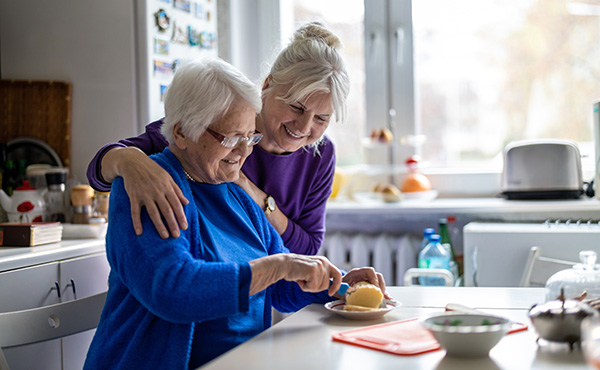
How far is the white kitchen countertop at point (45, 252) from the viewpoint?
1.82m

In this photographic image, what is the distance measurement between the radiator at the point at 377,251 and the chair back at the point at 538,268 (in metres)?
0.63

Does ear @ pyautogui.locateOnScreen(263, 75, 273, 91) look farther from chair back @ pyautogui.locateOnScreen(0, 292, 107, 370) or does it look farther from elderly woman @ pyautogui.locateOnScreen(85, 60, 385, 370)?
chair back @ pyautogui.locateOnScreen(0, 292, 107, 370)

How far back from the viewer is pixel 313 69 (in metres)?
1.70

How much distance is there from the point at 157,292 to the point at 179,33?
1754 mm

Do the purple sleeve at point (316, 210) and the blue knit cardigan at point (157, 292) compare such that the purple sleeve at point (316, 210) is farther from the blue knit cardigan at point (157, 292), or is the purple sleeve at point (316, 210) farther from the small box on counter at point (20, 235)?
Answer: the small box on counter at point (20, 235)

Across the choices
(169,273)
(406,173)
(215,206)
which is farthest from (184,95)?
(406,173)

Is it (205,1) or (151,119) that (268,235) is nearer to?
(151,119)

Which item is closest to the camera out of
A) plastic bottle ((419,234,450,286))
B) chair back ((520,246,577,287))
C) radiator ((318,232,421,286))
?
chair back ((520,246,577,287))

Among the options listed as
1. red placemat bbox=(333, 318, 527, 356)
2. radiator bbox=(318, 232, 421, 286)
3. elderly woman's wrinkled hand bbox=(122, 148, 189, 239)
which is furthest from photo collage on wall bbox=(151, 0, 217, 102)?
red placemat bbox=(333, 318, 527, 356)

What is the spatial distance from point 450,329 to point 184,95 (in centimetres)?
73

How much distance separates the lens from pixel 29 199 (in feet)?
7.52

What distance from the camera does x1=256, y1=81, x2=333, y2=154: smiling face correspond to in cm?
171

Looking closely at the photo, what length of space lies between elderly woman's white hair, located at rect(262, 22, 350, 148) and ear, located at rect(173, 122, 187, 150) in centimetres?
39

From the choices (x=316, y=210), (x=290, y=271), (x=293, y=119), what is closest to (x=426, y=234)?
(x=316, y=210)
